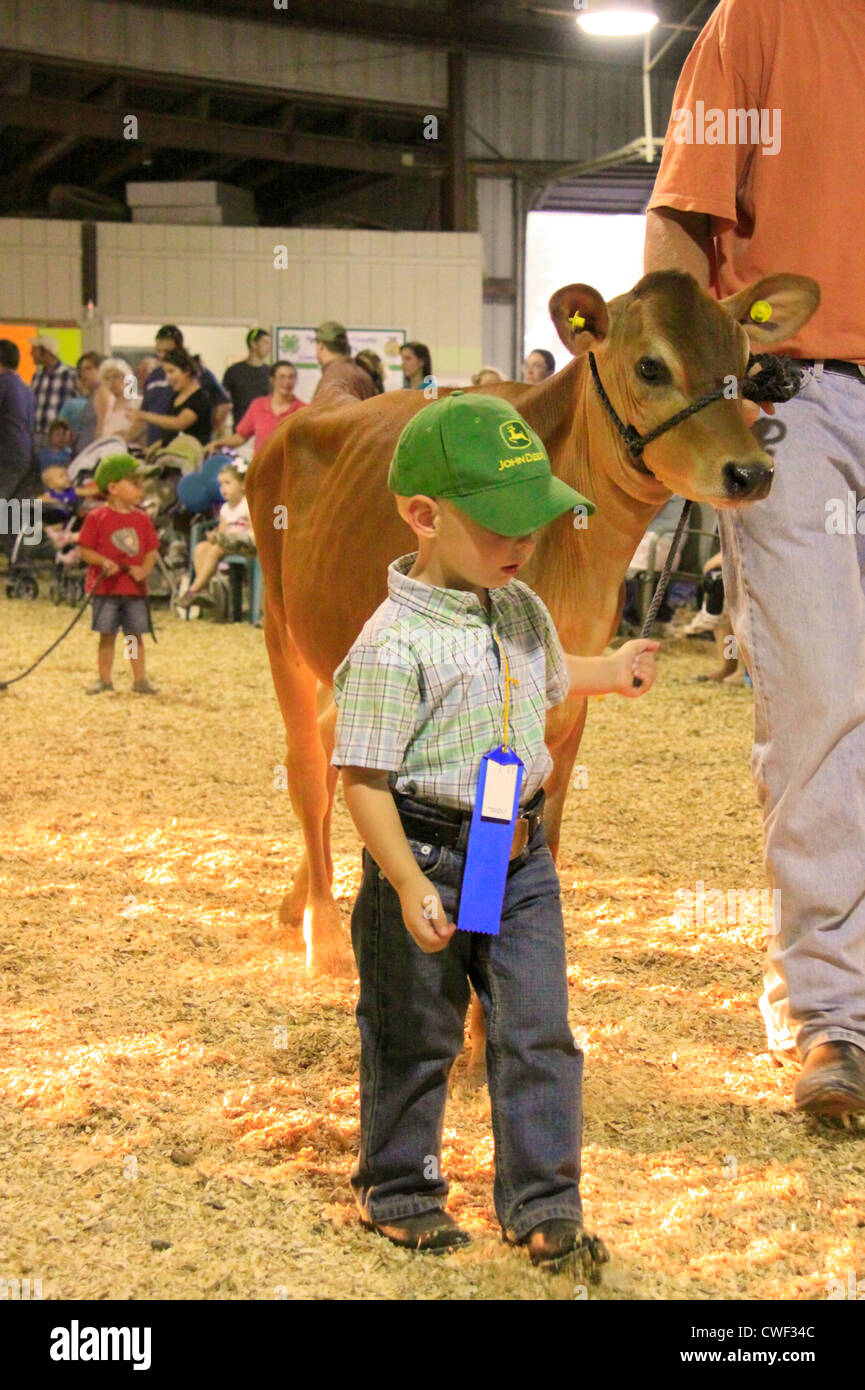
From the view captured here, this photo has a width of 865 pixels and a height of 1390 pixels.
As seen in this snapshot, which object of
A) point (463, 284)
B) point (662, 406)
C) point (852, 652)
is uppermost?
point (463, 284)

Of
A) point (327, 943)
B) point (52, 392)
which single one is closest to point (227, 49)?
point (52, 392)

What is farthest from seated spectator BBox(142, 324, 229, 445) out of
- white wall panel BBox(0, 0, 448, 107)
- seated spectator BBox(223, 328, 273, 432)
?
white wall panel BBox(0, 0, 448, 107)

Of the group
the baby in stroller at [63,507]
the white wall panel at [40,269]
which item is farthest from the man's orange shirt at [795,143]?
the white wall panel at [40,269]

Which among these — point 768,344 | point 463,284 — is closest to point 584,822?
point 768,344

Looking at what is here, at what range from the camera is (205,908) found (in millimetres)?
4312

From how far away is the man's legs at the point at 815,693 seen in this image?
283cm

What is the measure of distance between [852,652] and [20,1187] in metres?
1.82

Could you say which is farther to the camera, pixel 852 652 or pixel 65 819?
pixel 65 819

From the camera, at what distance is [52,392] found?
15.4 m

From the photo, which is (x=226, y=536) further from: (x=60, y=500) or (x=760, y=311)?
(x=760, y=311)

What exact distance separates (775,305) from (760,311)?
0.09 metres

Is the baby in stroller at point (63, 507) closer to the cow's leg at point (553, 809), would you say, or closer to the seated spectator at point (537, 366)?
the seated spectator at point (537, 366)
